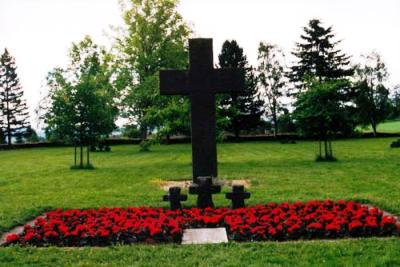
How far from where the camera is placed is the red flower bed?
782cm

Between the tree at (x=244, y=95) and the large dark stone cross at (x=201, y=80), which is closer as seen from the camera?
the large dark stone cross at (x=201, y=80)

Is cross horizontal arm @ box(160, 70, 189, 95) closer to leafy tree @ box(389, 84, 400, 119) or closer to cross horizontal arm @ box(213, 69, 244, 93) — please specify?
cross horizontal arm @ box(213, 69, 244, 93)

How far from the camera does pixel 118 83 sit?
137ft

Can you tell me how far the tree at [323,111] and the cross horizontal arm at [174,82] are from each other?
15.4 metres

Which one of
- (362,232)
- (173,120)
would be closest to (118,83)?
(173,120)

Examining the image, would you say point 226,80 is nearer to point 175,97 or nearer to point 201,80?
point 201,80

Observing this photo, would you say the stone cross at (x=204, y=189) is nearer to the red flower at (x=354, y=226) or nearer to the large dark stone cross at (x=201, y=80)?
the large dark stone cross at (x=201, y=80)

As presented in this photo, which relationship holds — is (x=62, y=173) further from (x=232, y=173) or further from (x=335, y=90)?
(x=335, y=90)

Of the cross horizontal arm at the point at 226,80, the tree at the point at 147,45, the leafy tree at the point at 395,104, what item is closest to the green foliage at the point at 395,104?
the leafy tree at the point at 395,104

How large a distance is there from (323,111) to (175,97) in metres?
7.82

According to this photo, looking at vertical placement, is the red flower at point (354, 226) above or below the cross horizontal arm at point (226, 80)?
below

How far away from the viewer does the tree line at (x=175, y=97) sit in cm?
2617

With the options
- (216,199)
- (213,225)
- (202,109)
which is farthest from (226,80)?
(213,225)

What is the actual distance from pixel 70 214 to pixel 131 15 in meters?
36.6
